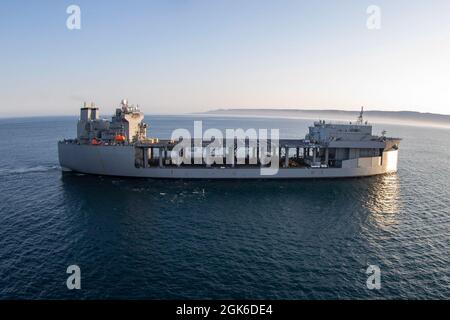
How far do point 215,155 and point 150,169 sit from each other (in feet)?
43.2

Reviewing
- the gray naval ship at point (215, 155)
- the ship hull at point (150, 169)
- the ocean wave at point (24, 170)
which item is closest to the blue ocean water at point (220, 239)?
the ship hull at point (150, 169)

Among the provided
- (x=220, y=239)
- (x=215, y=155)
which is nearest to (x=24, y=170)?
(x=215, y=155)

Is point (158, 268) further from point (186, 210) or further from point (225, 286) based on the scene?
point (186, 210)

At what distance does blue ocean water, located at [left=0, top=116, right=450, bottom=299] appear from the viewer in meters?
26.6

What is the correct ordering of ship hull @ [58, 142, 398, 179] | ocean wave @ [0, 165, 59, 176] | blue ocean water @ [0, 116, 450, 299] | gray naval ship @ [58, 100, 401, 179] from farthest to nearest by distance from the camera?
ocean wave @ [0, 165, 59, 176] < gray naval ship @ [58, 100, 401, 179] < ship hull @ [58, 142, 398, 179] < blue ocean water @ [0, 116, 450, 299]

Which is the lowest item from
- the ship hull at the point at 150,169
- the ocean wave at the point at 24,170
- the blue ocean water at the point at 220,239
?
the blue ocean water at the point at 220,239

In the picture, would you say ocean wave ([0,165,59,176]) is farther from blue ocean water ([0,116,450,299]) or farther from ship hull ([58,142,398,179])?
blue ocean water ([0,116,450,299])

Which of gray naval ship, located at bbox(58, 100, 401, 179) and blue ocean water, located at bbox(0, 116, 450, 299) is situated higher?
gray naval ship, located at bbox(58, 100, 401, 179)

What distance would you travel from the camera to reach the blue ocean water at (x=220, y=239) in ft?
87.2

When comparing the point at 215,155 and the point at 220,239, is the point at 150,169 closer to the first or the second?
the point at 215,155

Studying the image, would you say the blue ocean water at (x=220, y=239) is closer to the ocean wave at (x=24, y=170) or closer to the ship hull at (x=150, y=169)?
the ship hull at (x=150, y=169)

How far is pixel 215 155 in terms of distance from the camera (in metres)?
67.0

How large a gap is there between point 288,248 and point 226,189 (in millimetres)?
24582

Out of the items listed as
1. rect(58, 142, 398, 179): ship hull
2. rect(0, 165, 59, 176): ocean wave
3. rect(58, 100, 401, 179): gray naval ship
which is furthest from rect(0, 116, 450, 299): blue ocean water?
rect(0, 165, 59, 176): ocean wave
